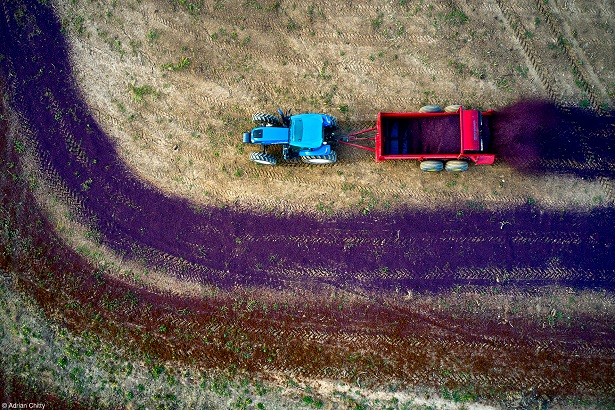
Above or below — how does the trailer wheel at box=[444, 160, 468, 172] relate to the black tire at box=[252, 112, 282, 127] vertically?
below

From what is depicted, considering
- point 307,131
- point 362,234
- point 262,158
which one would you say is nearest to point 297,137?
point 307,131

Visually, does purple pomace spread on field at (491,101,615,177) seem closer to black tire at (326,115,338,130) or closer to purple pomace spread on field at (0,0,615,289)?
purple pomace spread on field at (0,0,615,289)

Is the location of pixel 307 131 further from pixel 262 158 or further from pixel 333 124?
pixel 262 158

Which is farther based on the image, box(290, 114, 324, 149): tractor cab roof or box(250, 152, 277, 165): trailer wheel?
box(250, 152, 277, 165): trailer wheel

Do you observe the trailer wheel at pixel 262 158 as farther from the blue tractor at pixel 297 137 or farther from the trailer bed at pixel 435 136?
the trailer bed at pixel 435 136

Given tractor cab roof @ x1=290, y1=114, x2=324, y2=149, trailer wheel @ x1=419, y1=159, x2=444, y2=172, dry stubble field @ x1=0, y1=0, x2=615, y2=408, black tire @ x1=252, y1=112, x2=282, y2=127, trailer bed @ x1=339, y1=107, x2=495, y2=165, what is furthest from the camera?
black tire @ x1=252, y1=112, x2=282, y2=127

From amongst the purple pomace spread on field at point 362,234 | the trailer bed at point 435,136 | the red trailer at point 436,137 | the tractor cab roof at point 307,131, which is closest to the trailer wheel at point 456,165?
the red trailer at point 436,137

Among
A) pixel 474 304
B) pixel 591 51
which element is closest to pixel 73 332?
pixel 474 304

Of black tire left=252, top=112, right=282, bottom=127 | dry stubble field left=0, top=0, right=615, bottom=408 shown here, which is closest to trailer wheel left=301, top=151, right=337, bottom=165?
dry stubble field left=0, top=0, right=615, bottom=408
